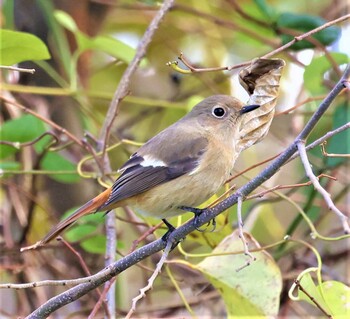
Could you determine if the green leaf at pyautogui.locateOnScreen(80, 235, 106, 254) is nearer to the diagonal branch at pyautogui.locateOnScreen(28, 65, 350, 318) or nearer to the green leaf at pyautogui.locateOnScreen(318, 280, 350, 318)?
the diagonal branch at pyautogui.locateOnScreen(28, 65, 350, 318)

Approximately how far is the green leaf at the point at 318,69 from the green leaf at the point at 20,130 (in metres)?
0.85

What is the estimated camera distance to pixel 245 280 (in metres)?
1.72

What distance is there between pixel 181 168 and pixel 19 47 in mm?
583

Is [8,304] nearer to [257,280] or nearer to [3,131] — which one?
[3,131]

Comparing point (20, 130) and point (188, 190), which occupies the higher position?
point (20, 130)

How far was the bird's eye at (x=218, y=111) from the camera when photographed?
199cm

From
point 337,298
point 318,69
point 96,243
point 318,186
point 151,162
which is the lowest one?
point 337,298

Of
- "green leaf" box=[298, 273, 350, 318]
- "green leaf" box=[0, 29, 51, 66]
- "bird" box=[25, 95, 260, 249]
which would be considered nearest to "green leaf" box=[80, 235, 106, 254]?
"bird" box=[25, 95, 260, 249]

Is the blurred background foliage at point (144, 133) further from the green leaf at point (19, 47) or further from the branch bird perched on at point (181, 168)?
the branch bird perched on at point (181, 168)

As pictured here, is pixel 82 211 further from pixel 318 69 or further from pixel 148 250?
pixel 318 69

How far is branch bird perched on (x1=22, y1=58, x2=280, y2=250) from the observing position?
5.73 ft

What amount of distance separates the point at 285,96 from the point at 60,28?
1.00 metres

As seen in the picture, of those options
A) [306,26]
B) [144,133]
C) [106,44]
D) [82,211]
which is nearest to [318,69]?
[306,26]

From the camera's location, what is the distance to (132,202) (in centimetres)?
182
